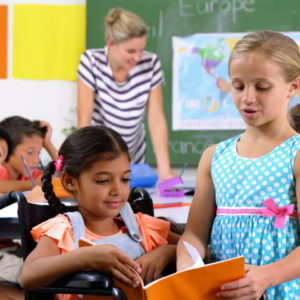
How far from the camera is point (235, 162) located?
64.4 inches

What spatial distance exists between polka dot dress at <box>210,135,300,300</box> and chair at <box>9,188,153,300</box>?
12.0 inches

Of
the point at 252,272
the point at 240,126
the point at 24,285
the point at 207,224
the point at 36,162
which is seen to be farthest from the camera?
the point at 240,126

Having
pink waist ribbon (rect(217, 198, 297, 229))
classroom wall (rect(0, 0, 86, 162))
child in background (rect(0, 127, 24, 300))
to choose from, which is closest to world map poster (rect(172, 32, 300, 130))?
classroom wall (rect(0, 0, 86, 162))

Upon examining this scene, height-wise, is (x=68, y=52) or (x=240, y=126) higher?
(x=68, y=52)

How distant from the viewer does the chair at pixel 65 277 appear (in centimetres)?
147

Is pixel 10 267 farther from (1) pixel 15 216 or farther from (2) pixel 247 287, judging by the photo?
(2) pixel 247 287

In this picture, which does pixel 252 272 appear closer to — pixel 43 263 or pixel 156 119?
pixel 43 263

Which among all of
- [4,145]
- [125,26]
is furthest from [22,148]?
[125,26]

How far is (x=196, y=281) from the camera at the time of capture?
54.3 inches

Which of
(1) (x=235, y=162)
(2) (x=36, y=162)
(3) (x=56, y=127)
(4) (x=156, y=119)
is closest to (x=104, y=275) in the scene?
(1) (x=235, y=162)

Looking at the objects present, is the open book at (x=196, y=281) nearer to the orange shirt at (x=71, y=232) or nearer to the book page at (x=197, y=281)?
the book page at (x=197, y=281)

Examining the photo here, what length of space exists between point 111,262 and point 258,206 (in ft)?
1.20

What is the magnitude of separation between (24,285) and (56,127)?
3.34 metres

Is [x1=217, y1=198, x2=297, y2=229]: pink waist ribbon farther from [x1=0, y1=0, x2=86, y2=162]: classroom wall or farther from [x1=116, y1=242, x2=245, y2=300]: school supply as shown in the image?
[x1=0, y1=0, x2=86, y2=162]: classroom wall
